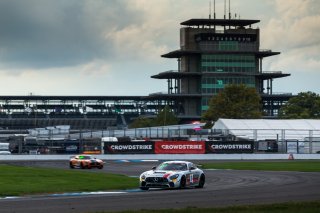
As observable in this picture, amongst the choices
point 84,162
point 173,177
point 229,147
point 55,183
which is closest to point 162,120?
point 229,147

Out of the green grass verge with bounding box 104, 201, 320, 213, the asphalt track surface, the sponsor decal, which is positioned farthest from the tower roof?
the green grass verge with bounding box 104, 201, 320, 213

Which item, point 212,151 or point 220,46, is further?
point 220,46

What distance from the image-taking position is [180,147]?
3406 inches

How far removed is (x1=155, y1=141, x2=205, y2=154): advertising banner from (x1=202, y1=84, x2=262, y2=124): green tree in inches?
2232

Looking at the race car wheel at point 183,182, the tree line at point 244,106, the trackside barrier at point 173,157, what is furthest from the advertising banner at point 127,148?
the tree line at point 244,106

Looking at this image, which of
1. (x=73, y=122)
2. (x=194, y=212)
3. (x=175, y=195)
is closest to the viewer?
(x=194, y=212)

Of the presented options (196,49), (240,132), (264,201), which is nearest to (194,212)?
(264,201)

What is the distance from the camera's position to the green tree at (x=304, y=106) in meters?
158

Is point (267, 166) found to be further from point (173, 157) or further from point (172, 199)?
point (172, 199)

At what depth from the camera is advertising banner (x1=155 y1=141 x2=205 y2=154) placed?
8569 centimetres

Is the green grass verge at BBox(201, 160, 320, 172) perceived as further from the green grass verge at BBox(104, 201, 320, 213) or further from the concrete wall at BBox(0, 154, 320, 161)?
the green grass verge at BBox(104, 201, 320, 213)

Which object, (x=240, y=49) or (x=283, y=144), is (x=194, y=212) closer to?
(x=283, y=144)

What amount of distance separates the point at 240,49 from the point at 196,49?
30.2ft

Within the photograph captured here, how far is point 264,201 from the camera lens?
97.8ft
